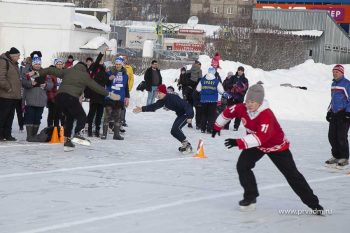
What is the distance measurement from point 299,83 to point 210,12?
9498cm

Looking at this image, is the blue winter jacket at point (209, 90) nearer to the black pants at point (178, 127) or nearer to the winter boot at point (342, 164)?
the black pants at point (178, 127)

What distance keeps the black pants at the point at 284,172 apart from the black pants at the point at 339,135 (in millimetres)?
5045

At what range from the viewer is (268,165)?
1339 cm

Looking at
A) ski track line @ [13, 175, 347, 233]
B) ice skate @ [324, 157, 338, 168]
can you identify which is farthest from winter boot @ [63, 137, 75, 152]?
ice skate @ [324, 157, 338, 168]

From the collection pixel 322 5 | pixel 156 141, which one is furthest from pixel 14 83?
pixel 322 5

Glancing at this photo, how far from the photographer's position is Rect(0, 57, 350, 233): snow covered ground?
7.87 meters

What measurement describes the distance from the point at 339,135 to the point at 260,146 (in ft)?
17.6

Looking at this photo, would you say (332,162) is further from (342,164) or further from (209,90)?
(209,90)

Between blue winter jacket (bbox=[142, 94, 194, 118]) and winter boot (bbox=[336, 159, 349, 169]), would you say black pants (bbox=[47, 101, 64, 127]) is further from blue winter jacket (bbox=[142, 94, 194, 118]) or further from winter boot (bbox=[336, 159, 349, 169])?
winter boot (bbox=[336, 159, 349, 169])

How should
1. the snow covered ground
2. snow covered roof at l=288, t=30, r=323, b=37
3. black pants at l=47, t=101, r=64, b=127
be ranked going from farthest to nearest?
snow covered roof at l=288, t=30, r=323, b=37
black pants at l=47, t=101, r=64, b=127
the snow covered ground

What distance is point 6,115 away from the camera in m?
14.2

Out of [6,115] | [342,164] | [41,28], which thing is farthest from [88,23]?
[342,164]

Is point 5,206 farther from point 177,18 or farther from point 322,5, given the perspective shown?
point 177,18

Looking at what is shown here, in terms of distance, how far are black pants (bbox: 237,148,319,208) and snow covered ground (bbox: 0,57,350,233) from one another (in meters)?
0.24
